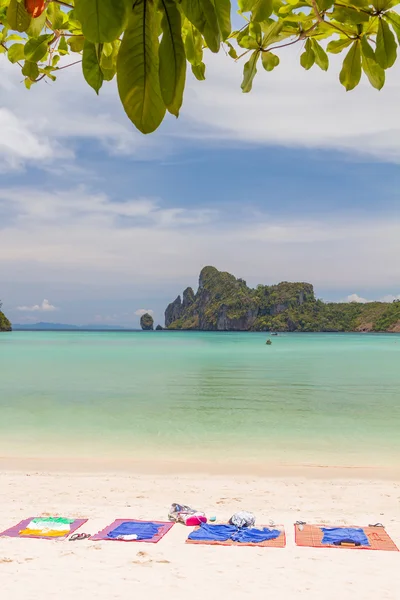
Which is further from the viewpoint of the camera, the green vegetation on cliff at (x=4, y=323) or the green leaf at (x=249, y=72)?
the green vegetation on cliff at (x=4, y=323)

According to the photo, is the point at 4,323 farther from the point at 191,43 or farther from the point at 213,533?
the point at 191,43

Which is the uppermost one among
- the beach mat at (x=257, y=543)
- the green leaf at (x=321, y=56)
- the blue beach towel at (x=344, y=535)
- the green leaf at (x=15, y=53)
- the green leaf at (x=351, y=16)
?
the green leaf at (x=15, y=53)

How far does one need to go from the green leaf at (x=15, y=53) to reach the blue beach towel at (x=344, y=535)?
239 inches

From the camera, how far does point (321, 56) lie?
131cm

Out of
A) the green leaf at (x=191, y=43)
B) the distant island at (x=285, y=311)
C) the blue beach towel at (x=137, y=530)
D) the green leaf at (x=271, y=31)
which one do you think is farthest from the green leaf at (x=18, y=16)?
the distant island at (x=285, y=311)

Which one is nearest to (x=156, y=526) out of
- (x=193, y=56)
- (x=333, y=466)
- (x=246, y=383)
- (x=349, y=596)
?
(x=349, y=596)

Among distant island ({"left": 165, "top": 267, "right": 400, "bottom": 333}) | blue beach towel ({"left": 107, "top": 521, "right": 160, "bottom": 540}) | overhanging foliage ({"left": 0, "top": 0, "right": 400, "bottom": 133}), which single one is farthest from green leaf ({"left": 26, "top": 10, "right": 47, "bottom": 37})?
distant island ({"left": 165, "top": 267, "right": 400, "bottom": 333})

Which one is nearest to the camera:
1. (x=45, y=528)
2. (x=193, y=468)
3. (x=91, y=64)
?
(x=91, y=64)

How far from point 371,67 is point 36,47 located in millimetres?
690

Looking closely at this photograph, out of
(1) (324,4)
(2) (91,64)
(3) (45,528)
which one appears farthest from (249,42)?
(3) (45,528)

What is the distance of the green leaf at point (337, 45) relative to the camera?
1.26 m

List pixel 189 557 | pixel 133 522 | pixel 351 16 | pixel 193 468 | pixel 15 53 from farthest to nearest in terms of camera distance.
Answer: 1. pixel 193 468
2. pixel 133 522
3. pixel 189 557
4. pixel 15 53
5. pixel 351 16

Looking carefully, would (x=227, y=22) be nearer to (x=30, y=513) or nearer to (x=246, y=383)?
(x=30, y=513)

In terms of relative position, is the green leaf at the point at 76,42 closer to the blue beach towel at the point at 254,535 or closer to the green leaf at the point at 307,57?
the green leaf at the point at 307,57
